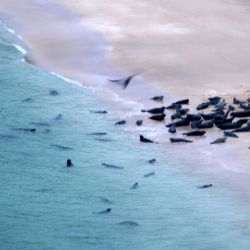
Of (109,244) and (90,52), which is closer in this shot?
(109,244)

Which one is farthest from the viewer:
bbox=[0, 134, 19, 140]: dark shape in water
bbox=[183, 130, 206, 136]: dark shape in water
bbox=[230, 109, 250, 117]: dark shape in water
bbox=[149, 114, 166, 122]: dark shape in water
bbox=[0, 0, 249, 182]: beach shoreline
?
bbox=[149, 114, 166, 122]: dark shape in water

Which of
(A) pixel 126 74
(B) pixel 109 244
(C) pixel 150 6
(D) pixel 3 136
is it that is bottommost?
(B) pixel 109 244

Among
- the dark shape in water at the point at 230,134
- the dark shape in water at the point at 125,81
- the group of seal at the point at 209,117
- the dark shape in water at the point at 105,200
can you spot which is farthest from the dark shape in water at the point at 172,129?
the dark shape in water at the point at 125,81

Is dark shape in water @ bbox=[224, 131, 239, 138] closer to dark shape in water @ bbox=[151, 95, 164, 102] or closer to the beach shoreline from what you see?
the beach shoreline

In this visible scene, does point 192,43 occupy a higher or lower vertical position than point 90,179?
higher

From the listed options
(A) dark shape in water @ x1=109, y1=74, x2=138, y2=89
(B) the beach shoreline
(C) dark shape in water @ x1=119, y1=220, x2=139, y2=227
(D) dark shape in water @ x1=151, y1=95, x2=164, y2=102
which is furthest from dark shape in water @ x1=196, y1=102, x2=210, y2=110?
(C) dark shape in water @ x1=119, y1=220, x2=139, y2=227

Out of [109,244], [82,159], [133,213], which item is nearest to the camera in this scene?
[109,244]

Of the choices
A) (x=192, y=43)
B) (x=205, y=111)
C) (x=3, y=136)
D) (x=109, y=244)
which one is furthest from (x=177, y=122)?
(x=192, y=43)

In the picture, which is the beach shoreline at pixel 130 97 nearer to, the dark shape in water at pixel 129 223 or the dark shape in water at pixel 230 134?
the dark shape in water at pixel 230 134

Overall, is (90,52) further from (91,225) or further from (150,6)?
(91,225)
